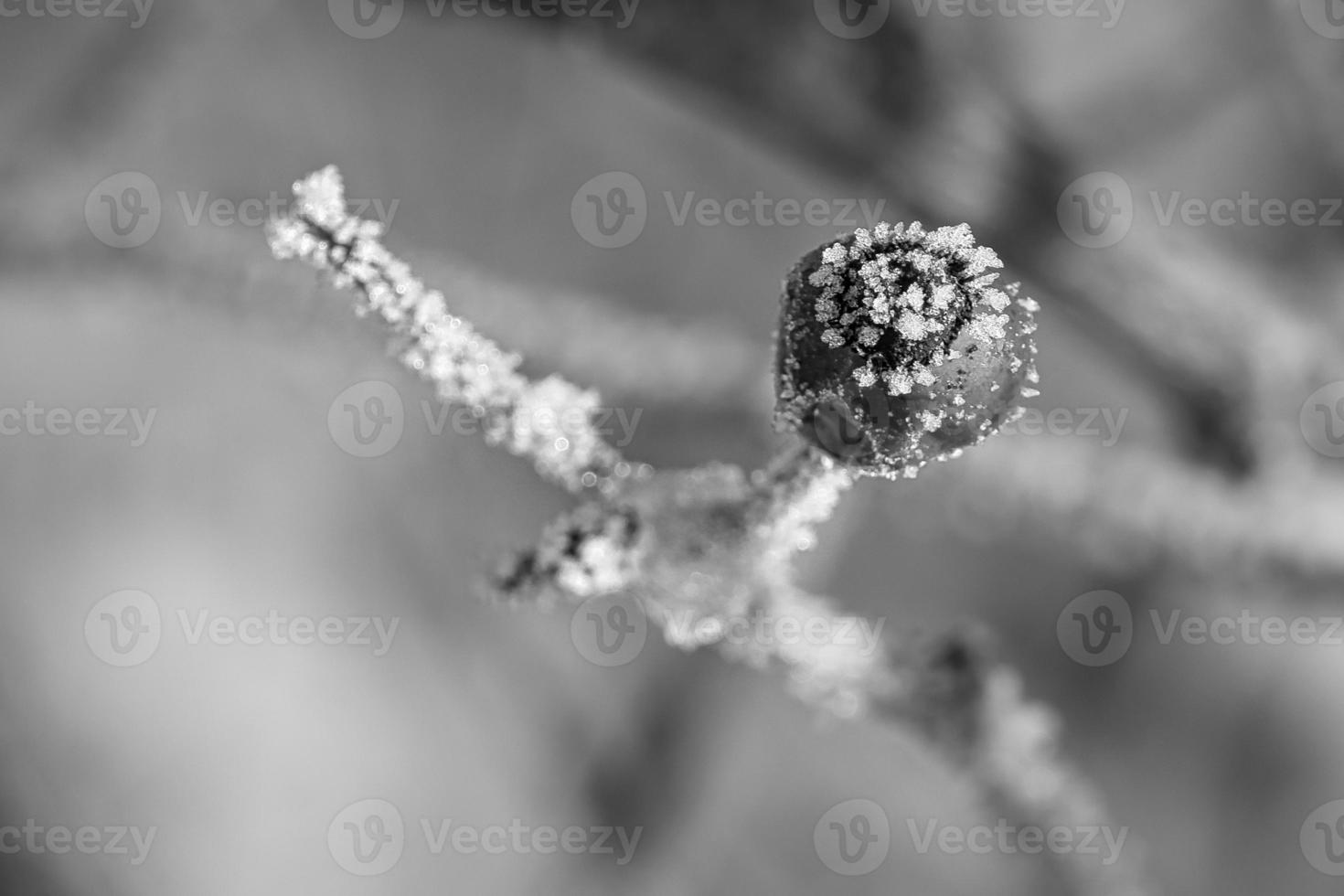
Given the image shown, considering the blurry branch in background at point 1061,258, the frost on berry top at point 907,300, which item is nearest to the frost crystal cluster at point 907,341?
the frost on berry top at point 907,300

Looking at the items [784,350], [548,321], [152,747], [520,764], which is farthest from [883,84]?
[152,747]

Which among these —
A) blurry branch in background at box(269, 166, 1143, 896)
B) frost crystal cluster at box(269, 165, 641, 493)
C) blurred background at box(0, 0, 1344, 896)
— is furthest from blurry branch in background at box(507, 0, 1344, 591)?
frost crystal cluster at box(269, 165, 641, 493)

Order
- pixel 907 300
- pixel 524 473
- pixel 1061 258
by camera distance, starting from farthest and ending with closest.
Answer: pixel 524 473 < pixel 1061 258 < pixel 907 300

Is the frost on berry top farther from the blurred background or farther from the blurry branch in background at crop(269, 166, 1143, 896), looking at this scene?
the blurred background

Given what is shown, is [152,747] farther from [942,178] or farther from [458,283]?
[942,178]

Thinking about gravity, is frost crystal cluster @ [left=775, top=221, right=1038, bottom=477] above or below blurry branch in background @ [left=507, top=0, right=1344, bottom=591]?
below

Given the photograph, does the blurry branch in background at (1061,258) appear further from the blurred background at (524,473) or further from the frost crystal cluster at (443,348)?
the frost crystal cluster at (443,348)

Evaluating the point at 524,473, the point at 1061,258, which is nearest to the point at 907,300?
the point at 1061,258

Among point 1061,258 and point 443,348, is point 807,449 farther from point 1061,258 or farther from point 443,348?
point 1061,258
